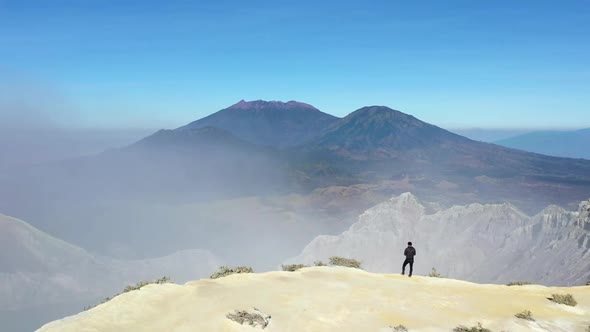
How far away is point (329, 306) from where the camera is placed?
51.3 feet

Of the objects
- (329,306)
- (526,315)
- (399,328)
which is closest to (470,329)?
(399,328)

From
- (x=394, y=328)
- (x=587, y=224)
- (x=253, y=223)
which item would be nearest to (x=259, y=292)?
(x=394, y=328)

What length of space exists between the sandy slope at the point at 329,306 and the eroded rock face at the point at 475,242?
2026 inches

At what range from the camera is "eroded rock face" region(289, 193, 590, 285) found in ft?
228

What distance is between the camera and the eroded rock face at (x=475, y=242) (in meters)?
69.4

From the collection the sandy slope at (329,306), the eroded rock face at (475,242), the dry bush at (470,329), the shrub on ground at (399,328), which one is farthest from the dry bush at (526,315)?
the eroded rock face at (475,242)

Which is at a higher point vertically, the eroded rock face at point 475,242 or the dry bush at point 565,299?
the dry bush at point 565,299

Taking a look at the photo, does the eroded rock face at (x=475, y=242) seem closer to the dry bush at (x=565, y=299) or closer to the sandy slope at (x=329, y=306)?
the dry bush at (x=565, y=299)

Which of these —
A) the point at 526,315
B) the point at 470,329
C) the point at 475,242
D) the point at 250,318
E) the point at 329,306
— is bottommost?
the point at 475,242

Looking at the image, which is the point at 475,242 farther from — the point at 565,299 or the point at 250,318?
the point at 250,318

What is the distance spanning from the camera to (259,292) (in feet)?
54.6

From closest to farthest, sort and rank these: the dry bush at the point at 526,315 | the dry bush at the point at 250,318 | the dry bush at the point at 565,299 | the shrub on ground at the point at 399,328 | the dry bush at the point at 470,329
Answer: the dry bush at the point at 250,318 < the shrub on ground at the point at 399,328 < the dry bush at the point at 470,329 < the dry bush at the point at 526,315 < the dry bush at the point at 565,299

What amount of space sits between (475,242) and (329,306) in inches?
3275

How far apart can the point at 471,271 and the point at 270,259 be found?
70.1 m
